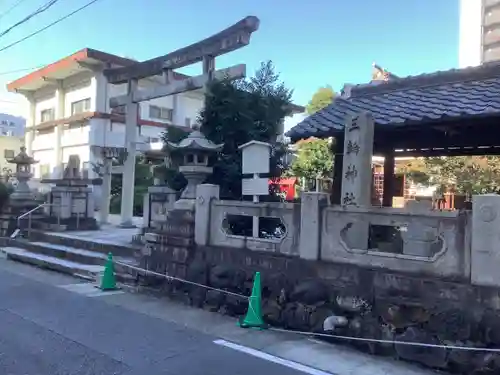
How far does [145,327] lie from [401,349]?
12.9 feet

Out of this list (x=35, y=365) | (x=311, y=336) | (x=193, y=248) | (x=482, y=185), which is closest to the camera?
(x=35, y=365)

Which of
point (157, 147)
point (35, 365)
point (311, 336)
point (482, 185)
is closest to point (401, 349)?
point (311, 336)

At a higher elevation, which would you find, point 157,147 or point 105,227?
point 157,147

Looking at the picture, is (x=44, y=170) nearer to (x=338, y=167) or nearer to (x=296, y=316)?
(x=338, y=167)

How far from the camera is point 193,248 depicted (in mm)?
9312

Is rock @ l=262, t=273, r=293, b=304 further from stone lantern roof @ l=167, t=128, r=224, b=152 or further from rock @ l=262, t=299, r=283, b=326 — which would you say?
stone lantern roof @ l=167, t=128, r=224, b=152

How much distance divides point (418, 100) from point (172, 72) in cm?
986

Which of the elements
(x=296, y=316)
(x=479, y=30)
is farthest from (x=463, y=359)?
(x=479, y=30)

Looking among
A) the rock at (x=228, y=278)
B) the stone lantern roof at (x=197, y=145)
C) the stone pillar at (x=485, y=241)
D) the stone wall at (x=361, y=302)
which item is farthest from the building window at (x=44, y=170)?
the stone pillar at (x=485, y=241)

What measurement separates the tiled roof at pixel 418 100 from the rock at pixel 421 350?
333 cm

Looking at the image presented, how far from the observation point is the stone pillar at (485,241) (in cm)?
552

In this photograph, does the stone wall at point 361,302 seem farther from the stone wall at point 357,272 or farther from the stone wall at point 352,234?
the stone wall at point 352,234

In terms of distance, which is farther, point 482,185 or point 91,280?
point 482,185

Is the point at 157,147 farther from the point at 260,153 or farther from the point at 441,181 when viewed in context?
the point at 260,153
